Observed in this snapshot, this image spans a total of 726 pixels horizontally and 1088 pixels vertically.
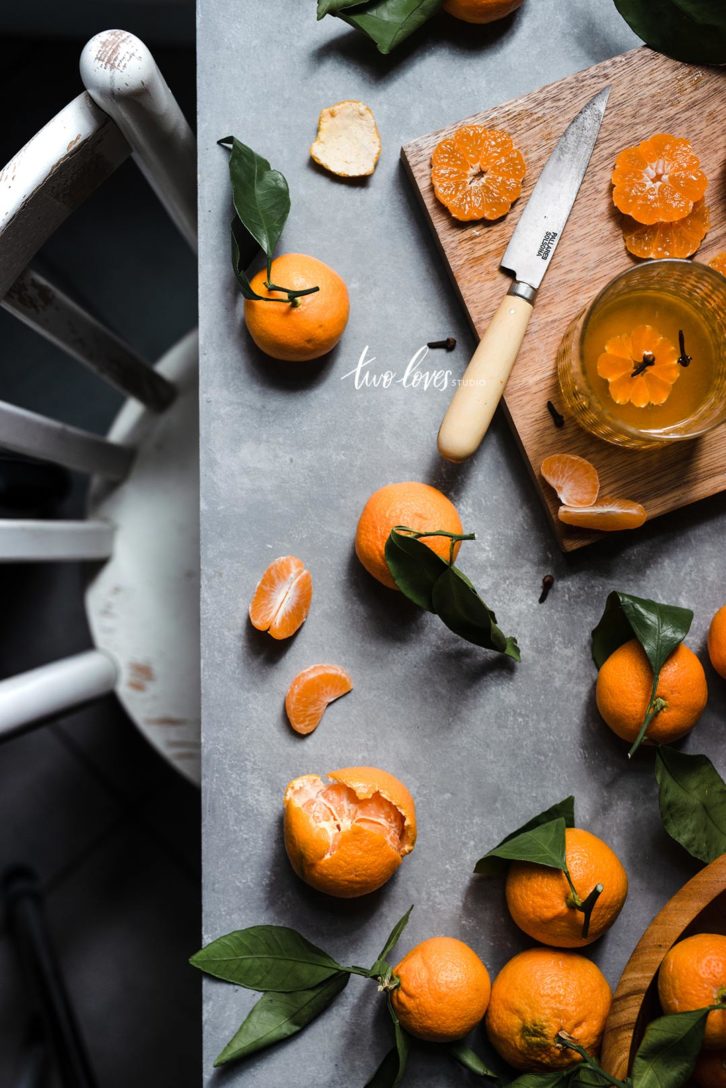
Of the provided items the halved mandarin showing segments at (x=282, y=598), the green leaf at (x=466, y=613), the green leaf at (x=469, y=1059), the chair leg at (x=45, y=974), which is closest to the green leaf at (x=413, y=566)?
the green leaf at (x=466, y=613)

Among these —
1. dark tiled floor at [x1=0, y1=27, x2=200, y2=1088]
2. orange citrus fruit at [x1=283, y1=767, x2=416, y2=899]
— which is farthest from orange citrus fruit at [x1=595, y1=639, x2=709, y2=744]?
dark tiled floor at [x1=0, y1=27, x2=200, y2=1088]

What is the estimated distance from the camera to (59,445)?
106 centimetres

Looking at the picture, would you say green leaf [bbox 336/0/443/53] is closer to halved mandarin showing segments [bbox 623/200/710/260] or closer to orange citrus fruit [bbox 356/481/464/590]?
halved mandarin showing segments [bbox 623/200/710/260]

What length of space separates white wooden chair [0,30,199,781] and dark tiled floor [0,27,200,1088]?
17.1 inches

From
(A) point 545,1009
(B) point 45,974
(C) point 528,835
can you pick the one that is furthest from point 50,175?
(B) point 45,974

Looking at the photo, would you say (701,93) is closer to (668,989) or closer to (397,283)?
(397,283)

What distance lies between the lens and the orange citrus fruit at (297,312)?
884mm

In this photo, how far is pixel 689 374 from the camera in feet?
2.87

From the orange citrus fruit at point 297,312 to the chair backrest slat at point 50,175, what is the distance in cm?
19

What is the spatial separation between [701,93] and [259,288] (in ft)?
1.66

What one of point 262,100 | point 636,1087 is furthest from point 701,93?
point 636,1087

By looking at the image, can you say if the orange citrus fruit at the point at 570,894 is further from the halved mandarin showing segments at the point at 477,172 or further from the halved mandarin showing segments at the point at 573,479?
the halved mandarin showing segments at the point at 477,172

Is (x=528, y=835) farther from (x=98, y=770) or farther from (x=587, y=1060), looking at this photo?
(x=98, y=770)

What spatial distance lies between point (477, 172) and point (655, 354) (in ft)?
0.87
